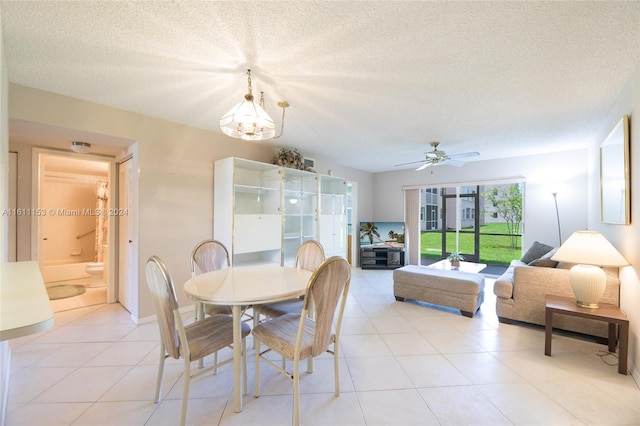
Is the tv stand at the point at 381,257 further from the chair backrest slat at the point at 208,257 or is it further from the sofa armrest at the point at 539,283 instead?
the chair backrest slat at the point at 208,257

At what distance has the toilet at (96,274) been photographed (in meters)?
4.53

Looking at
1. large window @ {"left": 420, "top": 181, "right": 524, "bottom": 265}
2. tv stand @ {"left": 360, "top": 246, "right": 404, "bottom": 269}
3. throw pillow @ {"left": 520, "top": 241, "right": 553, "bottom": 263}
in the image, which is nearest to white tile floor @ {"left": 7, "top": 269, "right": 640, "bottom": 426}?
throw pillow @ {"left": 520, "top": 241, "right": 553, "bottom": 263}

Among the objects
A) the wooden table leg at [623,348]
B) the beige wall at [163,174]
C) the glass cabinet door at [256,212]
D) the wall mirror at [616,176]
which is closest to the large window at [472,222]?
the wall mirror at [616,176]

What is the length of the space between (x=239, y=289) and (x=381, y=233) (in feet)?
15.6

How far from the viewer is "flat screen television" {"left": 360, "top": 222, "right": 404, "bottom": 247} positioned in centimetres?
614

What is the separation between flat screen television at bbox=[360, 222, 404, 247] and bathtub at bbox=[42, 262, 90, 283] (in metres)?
5.56

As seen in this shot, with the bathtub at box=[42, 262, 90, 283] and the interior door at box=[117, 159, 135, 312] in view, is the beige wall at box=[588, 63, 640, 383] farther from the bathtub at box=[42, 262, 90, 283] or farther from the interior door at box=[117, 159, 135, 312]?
the bathtub at box=[42, 262, 90, 283]

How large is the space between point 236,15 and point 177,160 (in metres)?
2.25

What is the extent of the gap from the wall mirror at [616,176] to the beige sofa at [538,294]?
625 millimetres

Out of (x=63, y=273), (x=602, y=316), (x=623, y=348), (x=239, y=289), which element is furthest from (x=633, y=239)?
(x=63, y=273)

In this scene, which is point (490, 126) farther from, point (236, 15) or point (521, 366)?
point (236, 15)

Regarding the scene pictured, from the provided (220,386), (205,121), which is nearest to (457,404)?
(220,386)

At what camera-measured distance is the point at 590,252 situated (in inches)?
90.7

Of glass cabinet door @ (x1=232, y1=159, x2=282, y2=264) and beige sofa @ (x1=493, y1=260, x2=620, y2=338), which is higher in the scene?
glass cabinet door @ (x1=232, y1=159, x2=282, y2=264)
